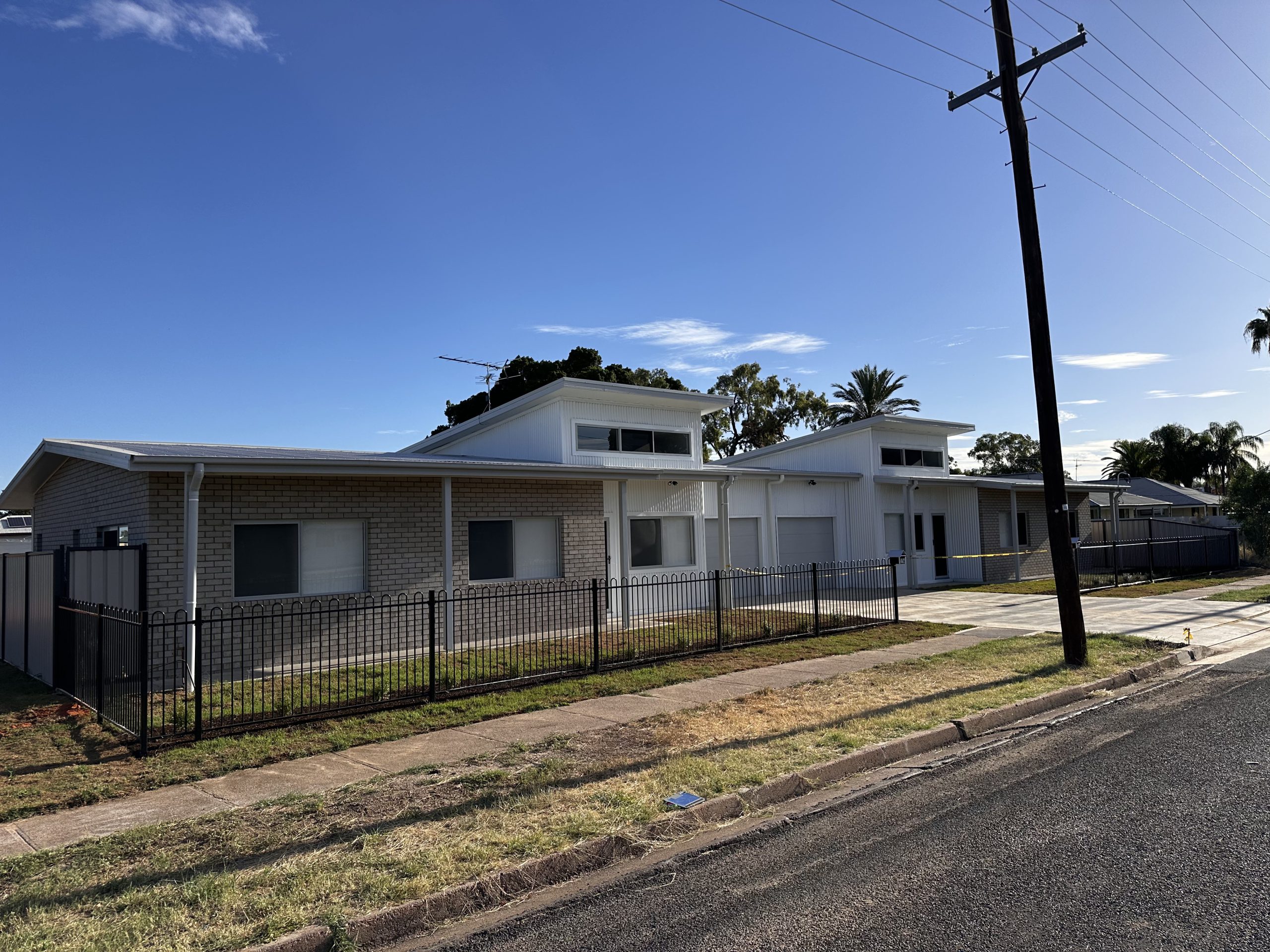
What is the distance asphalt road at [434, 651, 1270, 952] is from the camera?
13.4 feet

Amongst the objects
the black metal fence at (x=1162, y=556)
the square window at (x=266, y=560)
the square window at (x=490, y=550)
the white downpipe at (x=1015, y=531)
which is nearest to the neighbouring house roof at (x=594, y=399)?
the square window at (x=490, y=550)

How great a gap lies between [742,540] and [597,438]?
6.11 metres

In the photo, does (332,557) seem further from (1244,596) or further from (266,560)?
(1244,596)

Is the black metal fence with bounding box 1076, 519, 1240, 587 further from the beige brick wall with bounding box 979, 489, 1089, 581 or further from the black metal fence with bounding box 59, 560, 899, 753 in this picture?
the black metal fence with bounding box 59, 560, 899, 753

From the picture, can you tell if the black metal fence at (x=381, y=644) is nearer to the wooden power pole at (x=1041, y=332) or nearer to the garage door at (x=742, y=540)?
the garage door at (x=742, y=540)

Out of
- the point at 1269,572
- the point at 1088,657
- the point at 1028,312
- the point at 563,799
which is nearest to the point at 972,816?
the point at 563,799

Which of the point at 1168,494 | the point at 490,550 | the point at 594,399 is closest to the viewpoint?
the point at 490,550

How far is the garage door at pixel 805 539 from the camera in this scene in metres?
Result: 23.9

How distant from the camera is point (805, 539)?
24.5 m

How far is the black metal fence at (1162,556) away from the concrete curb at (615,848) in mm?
19399

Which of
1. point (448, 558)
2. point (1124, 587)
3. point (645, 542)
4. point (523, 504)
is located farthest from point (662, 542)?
point (1124, 587)

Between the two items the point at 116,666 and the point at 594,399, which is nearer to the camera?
the point at 116,666

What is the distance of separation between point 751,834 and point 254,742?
5.08 metres

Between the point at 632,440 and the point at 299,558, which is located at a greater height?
the point at 632,440
